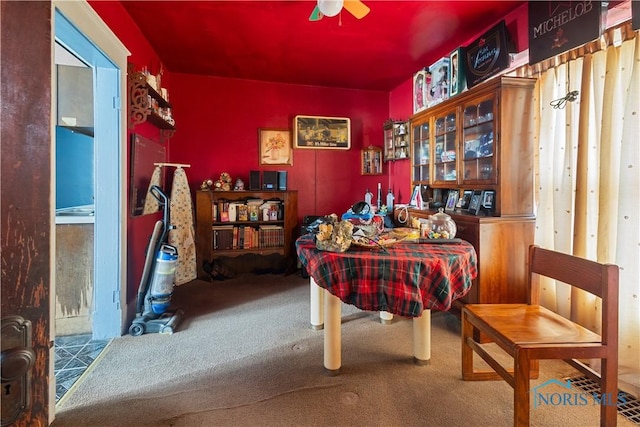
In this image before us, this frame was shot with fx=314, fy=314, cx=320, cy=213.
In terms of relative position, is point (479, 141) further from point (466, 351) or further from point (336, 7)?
point (466, 351)

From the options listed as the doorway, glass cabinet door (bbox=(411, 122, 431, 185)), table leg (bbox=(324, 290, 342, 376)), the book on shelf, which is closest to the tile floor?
the doorway

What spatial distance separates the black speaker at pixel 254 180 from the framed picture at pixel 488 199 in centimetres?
276

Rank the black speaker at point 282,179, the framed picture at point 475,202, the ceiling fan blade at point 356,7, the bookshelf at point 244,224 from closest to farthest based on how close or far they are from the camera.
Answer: the ceiling fan blade at point 356,7, the framed picture at point 475,202, the bookshelf at point 244,224, the black speaker at point 282,179

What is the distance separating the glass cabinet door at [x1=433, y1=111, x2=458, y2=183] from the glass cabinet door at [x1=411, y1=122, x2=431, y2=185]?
157mm

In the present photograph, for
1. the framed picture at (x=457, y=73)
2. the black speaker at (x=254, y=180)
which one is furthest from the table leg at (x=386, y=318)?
the black speaker at (x=254, y=180)

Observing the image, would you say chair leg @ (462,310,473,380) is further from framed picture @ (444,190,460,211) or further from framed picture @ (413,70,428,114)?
framed picture @ (413,70,428,114)

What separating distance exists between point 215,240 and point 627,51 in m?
4.06

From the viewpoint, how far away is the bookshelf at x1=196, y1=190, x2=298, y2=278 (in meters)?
3.99

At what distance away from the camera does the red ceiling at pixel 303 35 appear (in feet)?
8.52

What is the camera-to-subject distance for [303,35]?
3051 millimetres

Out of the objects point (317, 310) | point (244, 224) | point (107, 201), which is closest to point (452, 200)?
point (317, 310)

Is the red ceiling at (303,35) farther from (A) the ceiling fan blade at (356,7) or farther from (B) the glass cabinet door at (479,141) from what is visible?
(B) the glass cabinet door at (479,141)

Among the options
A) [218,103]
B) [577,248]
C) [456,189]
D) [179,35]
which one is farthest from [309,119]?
[577,248]

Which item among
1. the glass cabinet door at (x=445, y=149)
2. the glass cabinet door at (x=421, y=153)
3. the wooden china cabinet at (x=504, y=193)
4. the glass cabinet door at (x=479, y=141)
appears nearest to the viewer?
the wooden china cabinet at (x=504, y=193)
